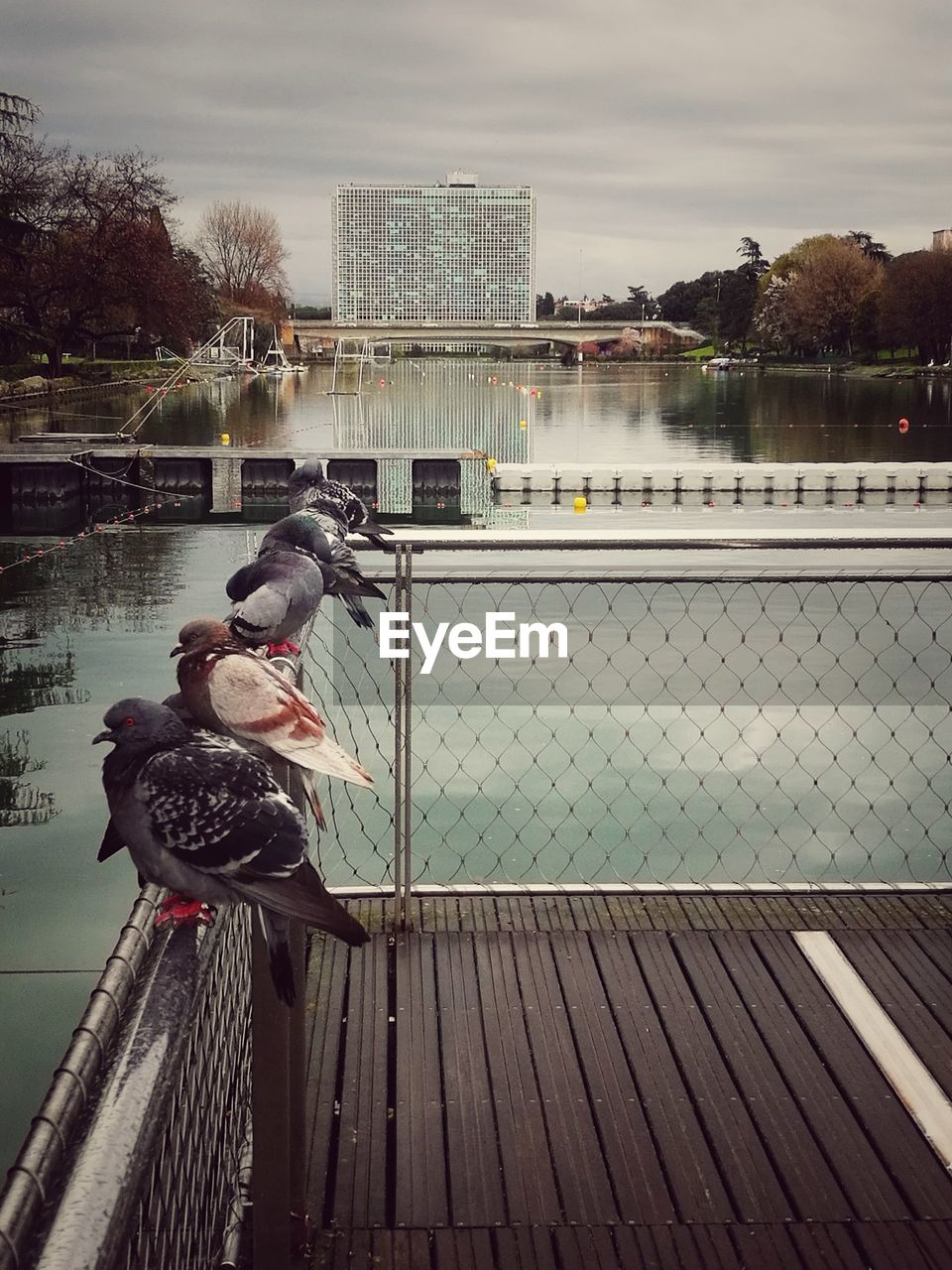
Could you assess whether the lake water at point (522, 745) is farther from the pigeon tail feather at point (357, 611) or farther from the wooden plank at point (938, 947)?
the wooden plank at point (938, 947)

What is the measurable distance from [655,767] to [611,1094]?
23.2 feet

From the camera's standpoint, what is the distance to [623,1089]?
345 centimetres

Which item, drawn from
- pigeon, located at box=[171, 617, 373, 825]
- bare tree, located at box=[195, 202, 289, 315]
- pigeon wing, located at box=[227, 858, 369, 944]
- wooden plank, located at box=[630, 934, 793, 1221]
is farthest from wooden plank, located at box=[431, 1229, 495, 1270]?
bare tree, located at box=[195, 202, 289, 315]

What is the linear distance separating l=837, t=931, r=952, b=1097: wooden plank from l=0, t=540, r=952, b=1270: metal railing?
45cm

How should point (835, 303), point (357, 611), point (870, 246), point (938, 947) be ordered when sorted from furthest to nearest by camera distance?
point (870, 246), point (835, 303), point (938, 947), point (357, 611)

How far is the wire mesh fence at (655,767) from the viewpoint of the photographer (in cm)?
859

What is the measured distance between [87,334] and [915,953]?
6026 cm

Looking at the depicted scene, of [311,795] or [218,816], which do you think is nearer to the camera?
[218,816]

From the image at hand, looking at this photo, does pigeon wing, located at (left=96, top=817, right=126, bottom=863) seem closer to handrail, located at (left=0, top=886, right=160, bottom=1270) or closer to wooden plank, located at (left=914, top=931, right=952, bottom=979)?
handrail, located at (left=0, top=886, right=160, bottom=1270)

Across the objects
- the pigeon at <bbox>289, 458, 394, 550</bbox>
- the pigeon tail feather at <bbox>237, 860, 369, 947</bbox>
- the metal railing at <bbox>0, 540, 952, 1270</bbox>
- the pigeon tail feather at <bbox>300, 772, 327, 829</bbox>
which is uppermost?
the pigeon at <bbox>289, 458, 394, 550</bbox>

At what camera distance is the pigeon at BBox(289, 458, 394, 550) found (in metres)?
4.74

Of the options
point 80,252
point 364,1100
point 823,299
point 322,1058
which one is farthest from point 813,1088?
point 823,299

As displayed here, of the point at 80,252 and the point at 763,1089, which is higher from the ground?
the point at 80,252

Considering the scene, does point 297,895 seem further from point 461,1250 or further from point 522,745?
point 522,745
